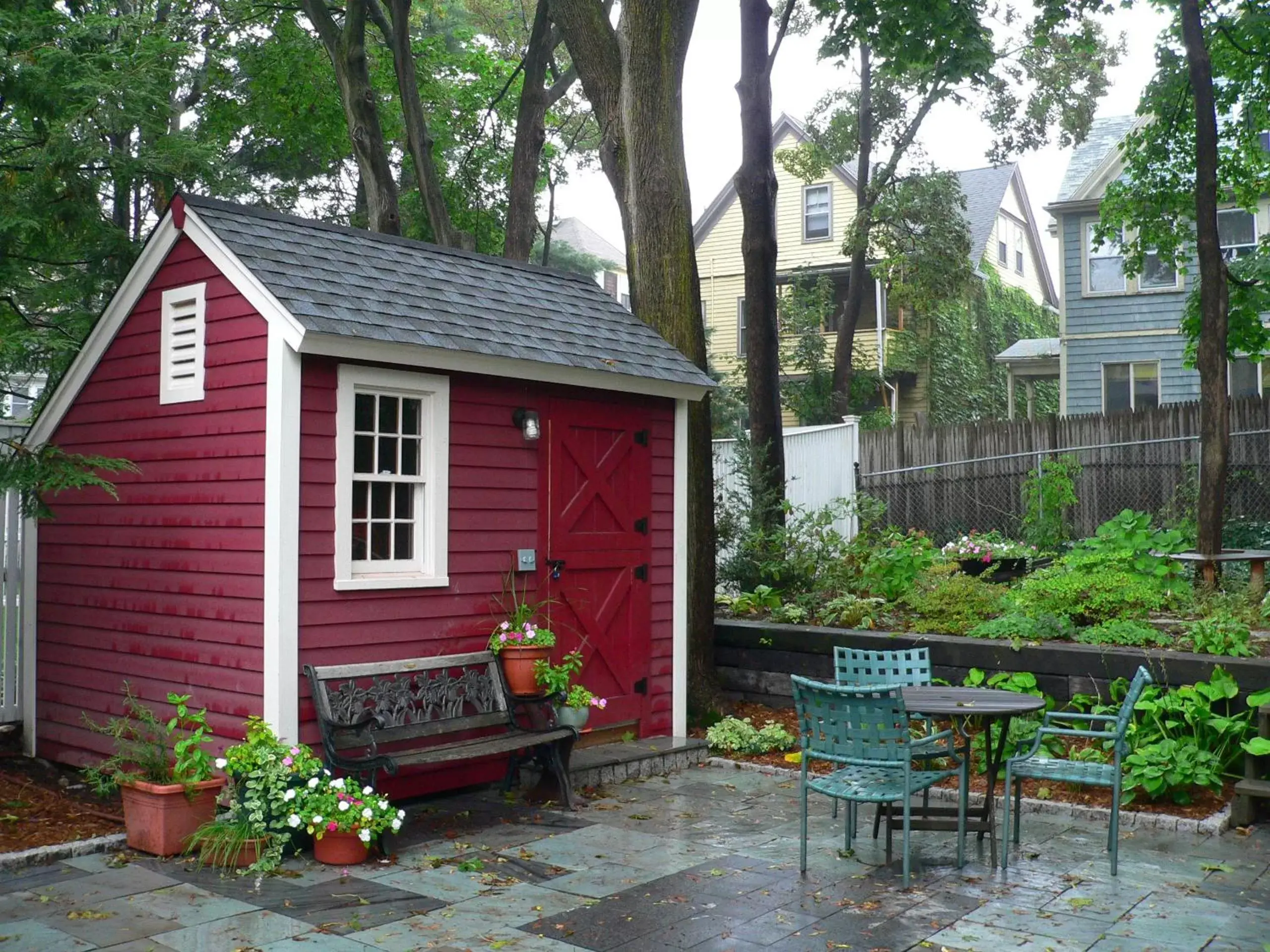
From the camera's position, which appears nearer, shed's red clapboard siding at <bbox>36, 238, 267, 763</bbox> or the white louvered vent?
shed's red clapboard siding at <bbox>36, 238, 267, 763</bbox>

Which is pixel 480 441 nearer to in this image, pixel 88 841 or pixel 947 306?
pixel 88 841

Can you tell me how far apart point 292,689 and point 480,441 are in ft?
6.66

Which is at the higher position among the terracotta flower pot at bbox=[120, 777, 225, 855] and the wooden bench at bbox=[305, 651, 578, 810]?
the wooden bench at bbox=[305, 651, 578, 810]

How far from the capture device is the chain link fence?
1670 cm

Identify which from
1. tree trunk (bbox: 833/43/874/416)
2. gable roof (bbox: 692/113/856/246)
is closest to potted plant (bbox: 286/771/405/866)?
tree trunk (bbox: 833/43/874/416)

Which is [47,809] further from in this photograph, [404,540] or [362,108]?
[362,108]

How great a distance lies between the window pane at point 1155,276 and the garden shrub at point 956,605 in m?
14.2

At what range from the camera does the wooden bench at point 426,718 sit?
6668 mm

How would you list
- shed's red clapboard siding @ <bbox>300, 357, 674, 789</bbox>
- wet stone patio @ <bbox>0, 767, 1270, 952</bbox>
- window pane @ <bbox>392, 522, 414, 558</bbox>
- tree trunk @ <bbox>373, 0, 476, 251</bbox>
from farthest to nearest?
tree trunk @ <bbox>373, 0, 476, 251</bbox>
window pane @ <bbox>392, 522, 414, 558</bbox>
shed's red clapboard siding @ <bbox>300, 357, 674, 789</bbox>
wet stone patio @ <bbox>0, 767, 1270, 952</bbox>

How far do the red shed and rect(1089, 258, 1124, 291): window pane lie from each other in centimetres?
1600

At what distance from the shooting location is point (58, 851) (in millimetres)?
6305

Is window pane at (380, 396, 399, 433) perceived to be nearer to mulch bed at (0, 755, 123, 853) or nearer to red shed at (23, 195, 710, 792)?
red shed at (23, 195, 710, 792)

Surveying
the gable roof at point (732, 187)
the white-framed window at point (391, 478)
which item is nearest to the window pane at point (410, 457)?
the white-framed window at point (391, 478)

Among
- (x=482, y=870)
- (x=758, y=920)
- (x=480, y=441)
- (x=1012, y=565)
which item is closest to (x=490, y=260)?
(x=480, y=441)
